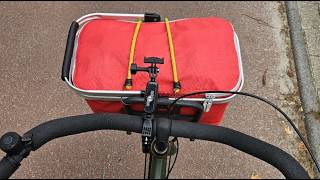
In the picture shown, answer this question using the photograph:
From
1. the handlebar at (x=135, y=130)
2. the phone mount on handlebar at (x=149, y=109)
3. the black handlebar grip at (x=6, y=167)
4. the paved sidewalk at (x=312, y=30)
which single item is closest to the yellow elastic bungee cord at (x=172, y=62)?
the phone mount on handlebar at (x=149, y=109)

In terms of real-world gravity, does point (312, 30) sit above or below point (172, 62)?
above

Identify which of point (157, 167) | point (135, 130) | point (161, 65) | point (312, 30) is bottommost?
point (157, 167)

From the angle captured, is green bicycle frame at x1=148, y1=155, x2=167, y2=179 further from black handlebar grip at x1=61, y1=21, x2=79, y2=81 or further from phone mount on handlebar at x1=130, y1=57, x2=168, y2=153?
black handlebar grip at x1=61, y1=21, x2=79, y2=81

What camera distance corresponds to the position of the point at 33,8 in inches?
117

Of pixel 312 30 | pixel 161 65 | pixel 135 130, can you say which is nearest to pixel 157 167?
pixel 135 130

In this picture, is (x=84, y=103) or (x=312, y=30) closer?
(x=84, y=103)

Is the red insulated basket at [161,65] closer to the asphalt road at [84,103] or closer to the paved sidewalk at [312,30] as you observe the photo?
the asphalt road at [84,103]

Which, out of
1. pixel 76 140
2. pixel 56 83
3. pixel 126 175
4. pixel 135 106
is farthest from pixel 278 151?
pixel 56 83

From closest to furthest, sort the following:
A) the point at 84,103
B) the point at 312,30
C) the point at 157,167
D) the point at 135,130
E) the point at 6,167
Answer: the point at 6,167
the point at 135,130
the point at 157,167
the point at 84,103
the point at 312,30

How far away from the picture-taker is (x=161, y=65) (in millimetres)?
1546

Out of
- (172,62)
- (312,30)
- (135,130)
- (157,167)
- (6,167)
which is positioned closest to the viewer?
(6,167)

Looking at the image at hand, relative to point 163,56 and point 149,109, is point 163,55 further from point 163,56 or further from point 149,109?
point 149,109

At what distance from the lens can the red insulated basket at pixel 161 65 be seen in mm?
1504

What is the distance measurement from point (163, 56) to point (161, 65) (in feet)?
0.14
